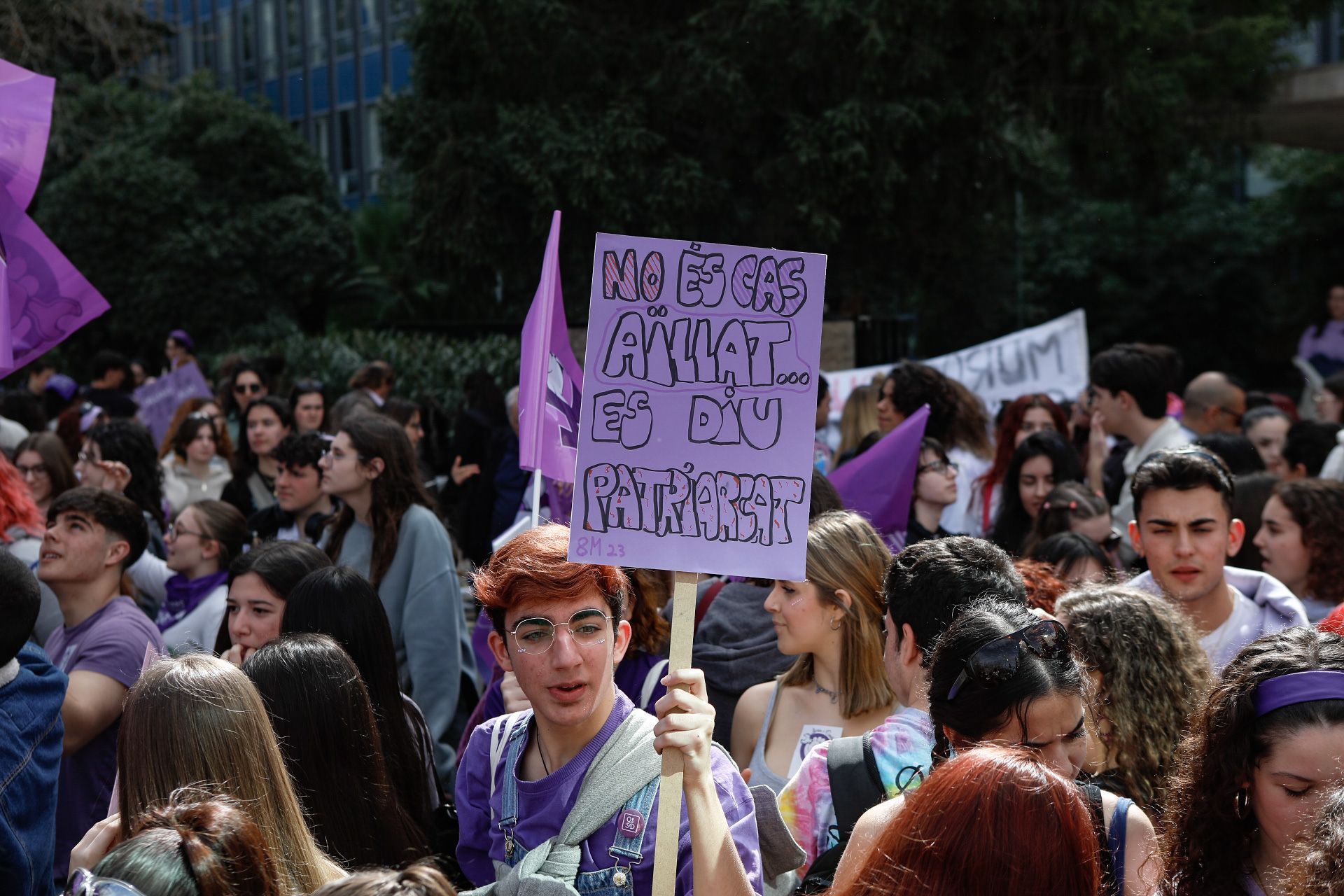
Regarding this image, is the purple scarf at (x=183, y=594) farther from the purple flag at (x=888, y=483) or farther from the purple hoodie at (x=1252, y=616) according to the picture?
the purple hoodie at (x=1252, y=616)

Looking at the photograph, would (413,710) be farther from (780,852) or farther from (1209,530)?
(1209,530)

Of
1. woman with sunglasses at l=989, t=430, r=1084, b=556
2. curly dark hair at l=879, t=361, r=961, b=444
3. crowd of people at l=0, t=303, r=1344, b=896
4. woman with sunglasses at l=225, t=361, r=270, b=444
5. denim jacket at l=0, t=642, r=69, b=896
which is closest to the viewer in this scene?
crowd of people at l=0, t=303, r=1344, b=896

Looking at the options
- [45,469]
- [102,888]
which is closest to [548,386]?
[102,888]

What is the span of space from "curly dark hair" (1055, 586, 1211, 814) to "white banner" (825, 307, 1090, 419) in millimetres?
6777

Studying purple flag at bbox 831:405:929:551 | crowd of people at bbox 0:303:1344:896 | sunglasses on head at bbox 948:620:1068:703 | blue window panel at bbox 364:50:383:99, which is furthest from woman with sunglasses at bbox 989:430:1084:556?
blue window panel at bbox 364:50:383:99

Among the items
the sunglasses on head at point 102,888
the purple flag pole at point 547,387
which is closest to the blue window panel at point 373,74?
the purple flag pole at point 547,387

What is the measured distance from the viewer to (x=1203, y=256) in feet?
90.5

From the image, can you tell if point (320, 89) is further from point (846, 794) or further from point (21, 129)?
point (846, 794)

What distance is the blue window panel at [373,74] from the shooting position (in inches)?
1448

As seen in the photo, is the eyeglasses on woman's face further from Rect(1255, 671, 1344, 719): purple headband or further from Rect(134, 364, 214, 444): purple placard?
Rect(134, 364, 214, 444): purple placard

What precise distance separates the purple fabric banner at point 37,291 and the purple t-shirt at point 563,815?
2.49 metres

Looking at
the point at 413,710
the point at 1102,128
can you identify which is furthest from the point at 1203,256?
the point at 413,710

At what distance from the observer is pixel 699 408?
2857 millimetres

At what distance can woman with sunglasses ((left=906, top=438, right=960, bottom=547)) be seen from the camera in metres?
5.98
